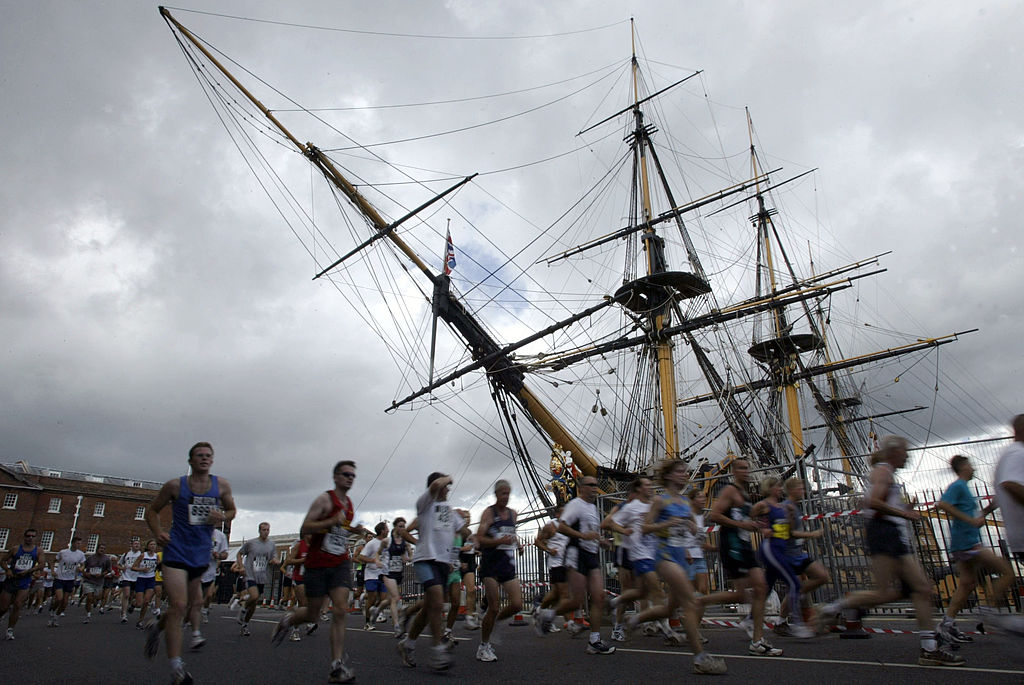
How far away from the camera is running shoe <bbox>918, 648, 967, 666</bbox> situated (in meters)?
4.55

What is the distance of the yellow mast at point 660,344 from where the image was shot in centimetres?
2672

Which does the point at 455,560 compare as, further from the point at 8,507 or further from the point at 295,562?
the point at 8,507

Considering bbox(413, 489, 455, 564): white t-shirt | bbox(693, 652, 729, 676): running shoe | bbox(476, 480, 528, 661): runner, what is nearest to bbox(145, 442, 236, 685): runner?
bbox(413, 489, 455, 564): white t-shirt

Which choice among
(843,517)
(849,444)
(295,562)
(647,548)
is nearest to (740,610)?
(843,517)

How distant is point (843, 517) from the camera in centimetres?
855

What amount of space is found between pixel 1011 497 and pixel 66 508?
2314 inches

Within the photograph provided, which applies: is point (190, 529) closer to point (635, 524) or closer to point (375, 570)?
point (635, 524)

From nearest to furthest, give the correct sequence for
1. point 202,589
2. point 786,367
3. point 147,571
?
point 202,589 → point 147,571 → point 786,367

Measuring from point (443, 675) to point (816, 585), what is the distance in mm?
3362

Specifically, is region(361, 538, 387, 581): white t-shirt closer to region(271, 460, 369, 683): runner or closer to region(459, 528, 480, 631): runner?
region(459, 528, 480, 631): runner

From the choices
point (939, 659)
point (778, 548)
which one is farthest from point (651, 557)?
point (939, 659)

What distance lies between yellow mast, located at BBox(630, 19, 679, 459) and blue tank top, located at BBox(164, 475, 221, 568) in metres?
21.8

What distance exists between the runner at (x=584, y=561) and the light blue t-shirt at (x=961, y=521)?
290 cm

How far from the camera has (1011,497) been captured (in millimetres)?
4199
